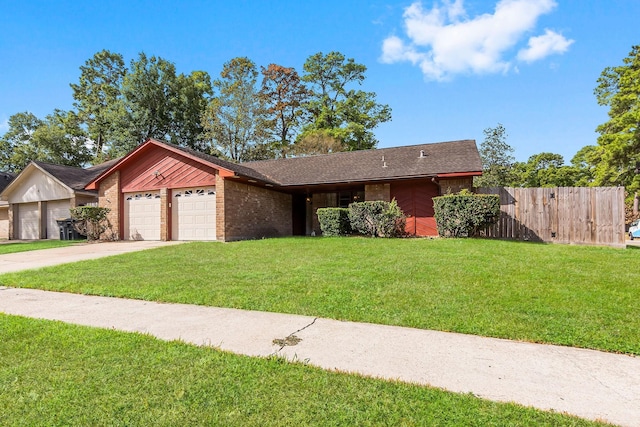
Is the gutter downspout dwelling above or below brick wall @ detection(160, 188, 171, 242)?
above

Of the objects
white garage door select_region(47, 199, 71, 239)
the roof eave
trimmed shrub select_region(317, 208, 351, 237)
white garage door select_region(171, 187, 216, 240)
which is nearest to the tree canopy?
white garage door select_region(47, 199, 71, 239)

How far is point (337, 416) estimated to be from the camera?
2.09m

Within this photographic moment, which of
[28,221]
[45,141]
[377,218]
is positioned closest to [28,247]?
[28,221]

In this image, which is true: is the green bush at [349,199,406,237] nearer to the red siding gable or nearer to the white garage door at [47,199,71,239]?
the red siding gable

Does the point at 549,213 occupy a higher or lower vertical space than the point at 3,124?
lower

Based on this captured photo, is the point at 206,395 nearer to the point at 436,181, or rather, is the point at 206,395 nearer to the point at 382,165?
the point at 436,181

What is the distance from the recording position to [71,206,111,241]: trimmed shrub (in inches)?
588

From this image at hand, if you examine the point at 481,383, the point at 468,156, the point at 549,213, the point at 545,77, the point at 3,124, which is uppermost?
the point at 3,124

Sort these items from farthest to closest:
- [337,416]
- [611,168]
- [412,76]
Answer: [611,168] → [412,76] → [337,416]

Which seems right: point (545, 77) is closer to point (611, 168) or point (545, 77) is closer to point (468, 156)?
point (468, 156)

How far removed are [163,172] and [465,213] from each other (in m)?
12.6

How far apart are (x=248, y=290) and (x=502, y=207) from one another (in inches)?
417

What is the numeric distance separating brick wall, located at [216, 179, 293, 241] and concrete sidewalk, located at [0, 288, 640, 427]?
8.72m

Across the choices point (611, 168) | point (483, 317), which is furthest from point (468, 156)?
point (611, 168)
